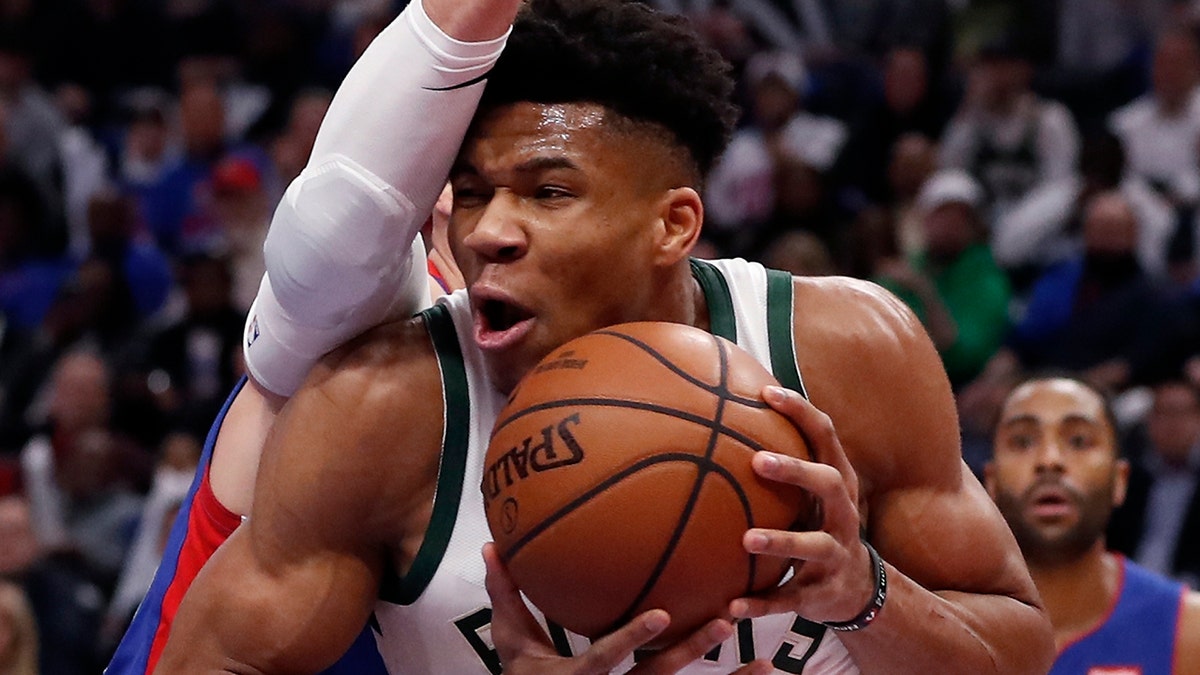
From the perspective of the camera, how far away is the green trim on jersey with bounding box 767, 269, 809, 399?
2855 mm

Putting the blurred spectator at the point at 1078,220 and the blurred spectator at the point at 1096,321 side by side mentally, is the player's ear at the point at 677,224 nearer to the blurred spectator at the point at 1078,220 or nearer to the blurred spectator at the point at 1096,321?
the blurred spectator at the point at 1096,321

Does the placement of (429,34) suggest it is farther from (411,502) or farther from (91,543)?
(91,543)

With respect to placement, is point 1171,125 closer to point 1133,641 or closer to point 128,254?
point 1133,641

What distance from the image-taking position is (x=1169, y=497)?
21.5ft

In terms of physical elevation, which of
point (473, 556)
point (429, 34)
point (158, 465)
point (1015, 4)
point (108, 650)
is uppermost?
point (1015, 4)

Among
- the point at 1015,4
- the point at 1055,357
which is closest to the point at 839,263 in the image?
the point at 1055,357

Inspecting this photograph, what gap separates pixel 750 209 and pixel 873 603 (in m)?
6.31

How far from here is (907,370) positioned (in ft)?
9.52

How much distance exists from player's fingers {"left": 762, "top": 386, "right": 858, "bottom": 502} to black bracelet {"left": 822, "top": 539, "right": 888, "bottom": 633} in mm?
165

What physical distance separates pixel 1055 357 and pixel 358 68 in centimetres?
531

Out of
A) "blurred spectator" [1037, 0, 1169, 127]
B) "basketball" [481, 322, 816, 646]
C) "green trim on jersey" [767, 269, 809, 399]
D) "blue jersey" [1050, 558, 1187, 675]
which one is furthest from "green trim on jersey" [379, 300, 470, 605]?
"blurred spectator" [1037, 0, 1169, 127]

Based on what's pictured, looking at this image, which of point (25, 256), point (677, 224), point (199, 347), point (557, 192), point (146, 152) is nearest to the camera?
point (557, 192)

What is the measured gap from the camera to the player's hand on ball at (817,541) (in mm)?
2367

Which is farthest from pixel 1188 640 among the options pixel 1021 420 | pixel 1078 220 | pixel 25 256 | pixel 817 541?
pixel 25 256
